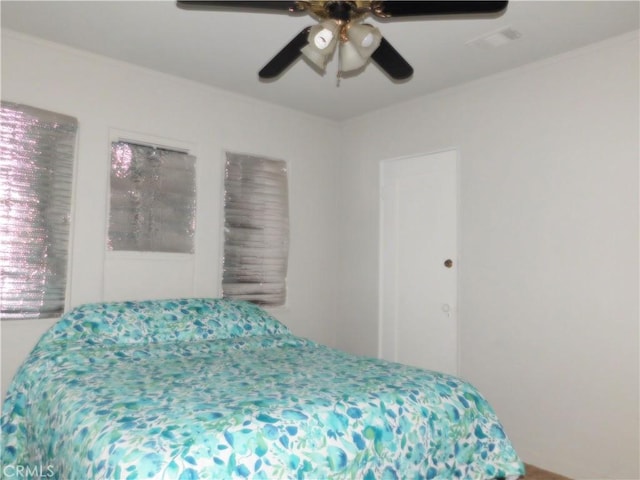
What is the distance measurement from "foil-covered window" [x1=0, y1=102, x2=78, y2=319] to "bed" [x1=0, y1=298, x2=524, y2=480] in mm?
295

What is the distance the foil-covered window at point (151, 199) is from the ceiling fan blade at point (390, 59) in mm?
1688

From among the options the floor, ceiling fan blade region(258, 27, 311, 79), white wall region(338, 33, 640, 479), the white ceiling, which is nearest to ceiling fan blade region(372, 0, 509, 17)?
ceiling fan blade region(258, 27, 311, 79)

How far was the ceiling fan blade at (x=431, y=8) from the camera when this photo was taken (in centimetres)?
172

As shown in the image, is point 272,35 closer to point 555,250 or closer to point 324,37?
point 324,37

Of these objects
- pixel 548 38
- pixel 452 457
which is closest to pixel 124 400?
pixel 452 457

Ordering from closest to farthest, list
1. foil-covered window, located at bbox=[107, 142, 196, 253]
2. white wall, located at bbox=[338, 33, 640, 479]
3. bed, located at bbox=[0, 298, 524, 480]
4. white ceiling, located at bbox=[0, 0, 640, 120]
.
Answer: bed, located at bbox=[0, 298, 524, 480], white ceiling, located at bbox=[0, 0, 640, 120], white wall, located at bbox=[338, 33, 640, 479], foil-covered window, located at bbox=[107, 142, 196, 253]

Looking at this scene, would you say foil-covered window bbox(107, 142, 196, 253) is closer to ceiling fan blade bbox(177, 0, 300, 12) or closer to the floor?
ceiling fan blade bbox(177, 0, 300, 12)

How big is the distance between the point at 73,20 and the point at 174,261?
1.55m

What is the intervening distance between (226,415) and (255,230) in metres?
2.27

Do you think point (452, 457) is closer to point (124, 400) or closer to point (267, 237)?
point (124, 400)

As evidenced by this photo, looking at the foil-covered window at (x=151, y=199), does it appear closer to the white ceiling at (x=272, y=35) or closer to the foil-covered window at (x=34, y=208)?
the foil-covered window at (x=34, y=208)

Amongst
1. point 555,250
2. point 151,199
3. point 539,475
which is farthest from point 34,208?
point 539,475

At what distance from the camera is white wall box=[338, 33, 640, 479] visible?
255 centimetres

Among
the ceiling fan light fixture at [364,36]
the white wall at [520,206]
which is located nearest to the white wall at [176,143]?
the white wall at [520,206]
